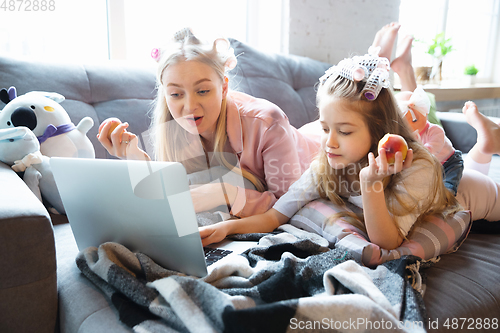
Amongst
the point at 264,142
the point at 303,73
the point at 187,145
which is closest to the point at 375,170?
the point at 264,142

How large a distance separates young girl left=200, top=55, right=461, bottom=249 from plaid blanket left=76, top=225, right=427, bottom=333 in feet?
0.43

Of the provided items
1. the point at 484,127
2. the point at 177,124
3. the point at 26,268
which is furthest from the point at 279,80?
the point at 26,268

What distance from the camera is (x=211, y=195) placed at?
45.2 inches

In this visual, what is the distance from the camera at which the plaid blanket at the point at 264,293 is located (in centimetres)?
57

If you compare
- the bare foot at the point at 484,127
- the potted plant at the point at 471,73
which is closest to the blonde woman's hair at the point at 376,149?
the bare foot at the point at 484,127

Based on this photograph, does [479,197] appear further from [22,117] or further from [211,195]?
[22,117]

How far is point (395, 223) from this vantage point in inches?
36.1

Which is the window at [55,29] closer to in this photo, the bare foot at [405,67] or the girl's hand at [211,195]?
the girl's hand at [211,195]

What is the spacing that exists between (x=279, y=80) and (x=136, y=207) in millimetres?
1362

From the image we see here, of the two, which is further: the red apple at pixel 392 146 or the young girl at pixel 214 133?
the young girl at pixel 214 133

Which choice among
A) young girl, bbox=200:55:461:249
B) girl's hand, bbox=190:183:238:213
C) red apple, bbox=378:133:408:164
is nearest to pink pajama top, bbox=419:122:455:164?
young girl, bbox=200:55:461:249

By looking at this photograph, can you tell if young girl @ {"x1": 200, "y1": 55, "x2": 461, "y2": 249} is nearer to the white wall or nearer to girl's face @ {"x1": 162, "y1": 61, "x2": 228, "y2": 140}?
girl's face @ {"x1": 162, "y1": 61, "x2": 228, "y2": 140}

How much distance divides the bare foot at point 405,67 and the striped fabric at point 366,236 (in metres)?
1.16

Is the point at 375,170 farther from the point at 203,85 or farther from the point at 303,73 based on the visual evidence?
the point at 303,73
